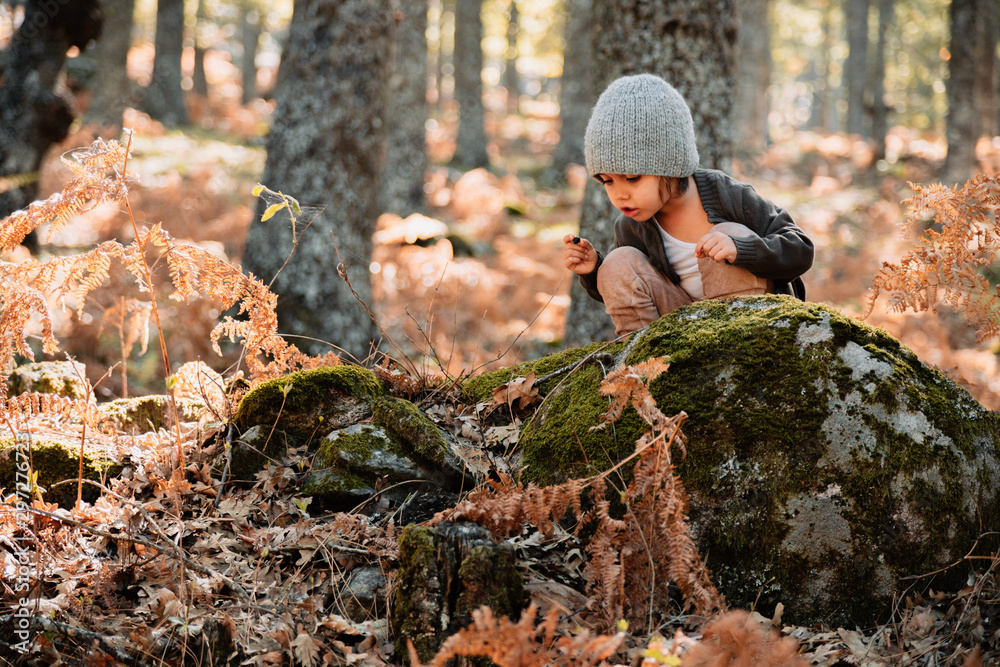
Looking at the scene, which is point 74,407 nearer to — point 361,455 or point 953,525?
point 361,455

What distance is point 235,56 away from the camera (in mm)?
52094

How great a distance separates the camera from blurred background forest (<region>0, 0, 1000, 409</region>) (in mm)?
5805

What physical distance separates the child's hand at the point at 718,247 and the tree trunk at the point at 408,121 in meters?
10.4

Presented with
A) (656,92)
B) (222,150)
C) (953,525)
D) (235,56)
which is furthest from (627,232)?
(235,56)

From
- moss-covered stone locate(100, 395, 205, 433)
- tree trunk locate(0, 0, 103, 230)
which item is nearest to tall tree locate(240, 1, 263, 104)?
tree trunk locate(0, 0, 103, 230)

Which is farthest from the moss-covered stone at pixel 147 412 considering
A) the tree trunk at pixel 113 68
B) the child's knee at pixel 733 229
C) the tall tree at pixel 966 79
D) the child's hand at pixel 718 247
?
the tall tree at pixel 966 79

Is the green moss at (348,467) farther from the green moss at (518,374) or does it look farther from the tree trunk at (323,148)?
the tree trunk at (323,148)

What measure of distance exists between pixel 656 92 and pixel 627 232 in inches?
28.5

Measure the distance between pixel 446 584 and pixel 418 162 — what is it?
12077mm

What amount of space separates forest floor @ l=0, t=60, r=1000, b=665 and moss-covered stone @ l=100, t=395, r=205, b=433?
0.59 metres

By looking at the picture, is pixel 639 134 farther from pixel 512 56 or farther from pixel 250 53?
pixel 512 56

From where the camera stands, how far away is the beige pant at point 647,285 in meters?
3.36

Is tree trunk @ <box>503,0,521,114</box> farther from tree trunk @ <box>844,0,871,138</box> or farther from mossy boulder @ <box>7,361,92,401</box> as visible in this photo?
→ mossy boulder @ <box>7,361,92,401</box>

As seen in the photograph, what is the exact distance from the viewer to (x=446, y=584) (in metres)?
2.27
